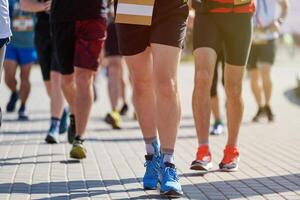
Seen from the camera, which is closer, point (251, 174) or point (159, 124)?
point (159, 124)

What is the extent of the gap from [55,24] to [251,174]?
2340 millimetres

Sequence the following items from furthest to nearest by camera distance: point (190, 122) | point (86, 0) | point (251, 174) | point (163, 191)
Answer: point (190, 122)
point (86, 0)
point (251, 174)
point (163, 191)

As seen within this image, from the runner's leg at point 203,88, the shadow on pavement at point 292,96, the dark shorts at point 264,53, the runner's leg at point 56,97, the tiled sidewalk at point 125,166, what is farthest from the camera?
the shadow on pavement at point 292,96

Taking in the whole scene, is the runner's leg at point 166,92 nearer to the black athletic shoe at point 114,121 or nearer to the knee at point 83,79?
the knee at point 83,79

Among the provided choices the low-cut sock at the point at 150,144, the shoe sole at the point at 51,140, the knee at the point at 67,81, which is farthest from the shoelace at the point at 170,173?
the shoe sole at the point at 51,140

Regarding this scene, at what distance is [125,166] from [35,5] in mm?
2099

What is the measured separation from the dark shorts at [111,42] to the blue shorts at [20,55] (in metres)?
1.15

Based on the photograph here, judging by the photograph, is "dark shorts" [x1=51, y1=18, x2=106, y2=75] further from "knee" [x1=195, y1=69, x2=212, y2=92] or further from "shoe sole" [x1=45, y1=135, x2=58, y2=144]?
"shoe sole" [x1=45, y1=135, x2=58, y2=144]

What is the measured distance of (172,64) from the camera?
5.74 metres

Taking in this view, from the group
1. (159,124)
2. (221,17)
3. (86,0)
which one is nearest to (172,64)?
(159,124)

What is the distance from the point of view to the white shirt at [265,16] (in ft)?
37.5

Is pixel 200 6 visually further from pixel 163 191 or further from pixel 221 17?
pixel 163 191

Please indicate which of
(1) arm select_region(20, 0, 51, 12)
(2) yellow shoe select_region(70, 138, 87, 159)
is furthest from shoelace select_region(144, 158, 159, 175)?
(1) arm select_region(20, 0, 51, 12)

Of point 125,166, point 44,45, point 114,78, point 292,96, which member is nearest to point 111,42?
point 114,78
